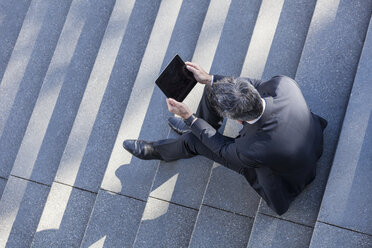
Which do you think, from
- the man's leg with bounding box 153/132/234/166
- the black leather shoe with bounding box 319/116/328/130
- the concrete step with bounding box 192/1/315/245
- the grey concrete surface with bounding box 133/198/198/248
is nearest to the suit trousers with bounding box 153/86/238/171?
the man's leg with bounding box 153/132/234/166

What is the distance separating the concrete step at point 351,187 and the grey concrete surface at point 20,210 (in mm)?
2316

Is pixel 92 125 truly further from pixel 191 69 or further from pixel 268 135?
pixel 268 135

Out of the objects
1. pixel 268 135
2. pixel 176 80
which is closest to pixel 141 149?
pixel 176 80

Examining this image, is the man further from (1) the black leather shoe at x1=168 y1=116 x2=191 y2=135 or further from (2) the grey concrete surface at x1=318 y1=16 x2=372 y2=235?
(1) the black leather shoe at x1=168 y1=116 x2=191 y2=135

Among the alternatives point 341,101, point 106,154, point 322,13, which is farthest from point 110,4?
point 341,101

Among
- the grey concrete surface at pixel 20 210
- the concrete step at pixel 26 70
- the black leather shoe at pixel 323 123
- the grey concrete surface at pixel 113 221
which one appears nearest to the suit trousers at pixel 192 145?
the grey concrete surface at pixel 113 221

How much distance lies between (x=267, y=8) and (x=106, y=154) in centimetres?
181

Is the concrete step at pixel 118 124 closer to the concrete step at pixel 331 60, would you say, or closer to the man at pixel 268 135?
the man at pixel 268 135

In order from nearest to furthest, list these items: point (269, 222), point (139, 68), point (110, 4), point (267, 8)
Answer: point (269, 222)
point (267, 8)
point (139, 68)
point (110, 4)

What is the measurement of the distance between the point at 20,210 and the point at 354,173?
2.74 meters

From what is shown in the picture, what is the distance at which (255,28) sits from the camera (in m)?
3.28

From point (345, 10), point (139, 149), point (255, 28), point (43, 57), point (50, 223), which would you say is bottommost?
point (50, 223)

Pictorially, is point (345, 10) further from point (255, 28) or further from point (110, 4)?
point (110, 4)

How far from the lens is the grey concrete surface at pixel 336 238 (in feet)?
8.69
